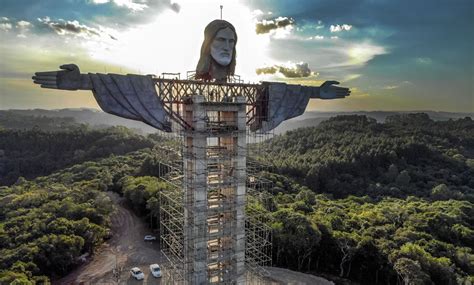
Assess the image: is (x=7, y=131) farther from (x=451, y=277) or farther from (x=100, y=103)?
(x=451, y=277)

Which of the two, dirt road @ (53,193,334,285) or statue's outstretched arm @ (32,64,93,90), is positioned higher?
statue's outstretched arm @ (32,64,93,90)

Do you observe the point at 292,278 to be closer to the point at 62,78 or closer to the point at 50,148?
the point at 62,78

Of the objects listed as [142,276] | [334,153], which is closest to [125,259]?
[142,276]

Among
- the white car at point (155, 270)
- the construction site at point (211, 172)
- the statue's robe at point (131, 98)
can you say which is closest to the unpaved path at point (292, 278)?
the construction site at point (211, 172)

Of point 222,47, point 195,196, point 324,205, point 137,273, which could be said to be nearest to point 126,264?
point 137,273

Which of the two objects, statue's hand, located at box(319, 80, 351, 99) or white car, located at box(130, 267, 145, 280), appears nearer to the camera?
statue's hand, located at box(319, 80, 351, 99)

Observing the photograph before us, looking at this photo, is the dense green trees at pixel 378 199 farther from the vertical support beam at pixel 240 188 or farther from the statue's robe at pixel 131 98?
the statue's robe at pixel 131 98

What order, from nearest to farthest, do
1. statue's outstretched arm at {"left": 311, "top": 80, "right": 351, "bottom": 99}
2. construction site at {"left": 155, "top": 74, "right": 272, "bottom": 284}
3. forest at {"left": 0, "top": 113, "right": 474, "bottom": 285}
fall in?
construction site at {"left": 155, "top": 74, "right": 272, "bottom": 284} < statue's outstretched arm at {"left": 311, "top": 80, "right": 351, "bottom": 99} < forest at {"left": 0, "top": 113, "right": 474, "bottom": 285}

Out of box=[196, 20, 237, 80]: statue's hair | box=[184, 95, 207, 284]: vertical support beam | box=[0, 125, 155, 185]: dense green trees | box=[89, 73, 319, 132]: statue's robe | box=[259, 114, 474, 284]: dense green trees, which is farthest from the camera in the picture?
box=[0, 125, 155, 185]: dense green trees

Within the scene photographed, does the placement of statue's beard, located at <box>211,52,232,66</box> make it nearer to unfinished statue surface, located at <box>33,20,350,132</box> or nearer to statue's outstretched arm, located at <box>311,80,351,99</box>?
unfinished statue surface, located at <box>33,20,350,132</box>

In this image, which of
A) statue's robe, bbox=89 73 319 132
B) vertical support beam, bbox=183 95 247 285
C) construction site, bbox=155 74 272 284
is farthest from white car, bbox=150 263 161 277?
statue's robe, bbox=89 73 319 132
